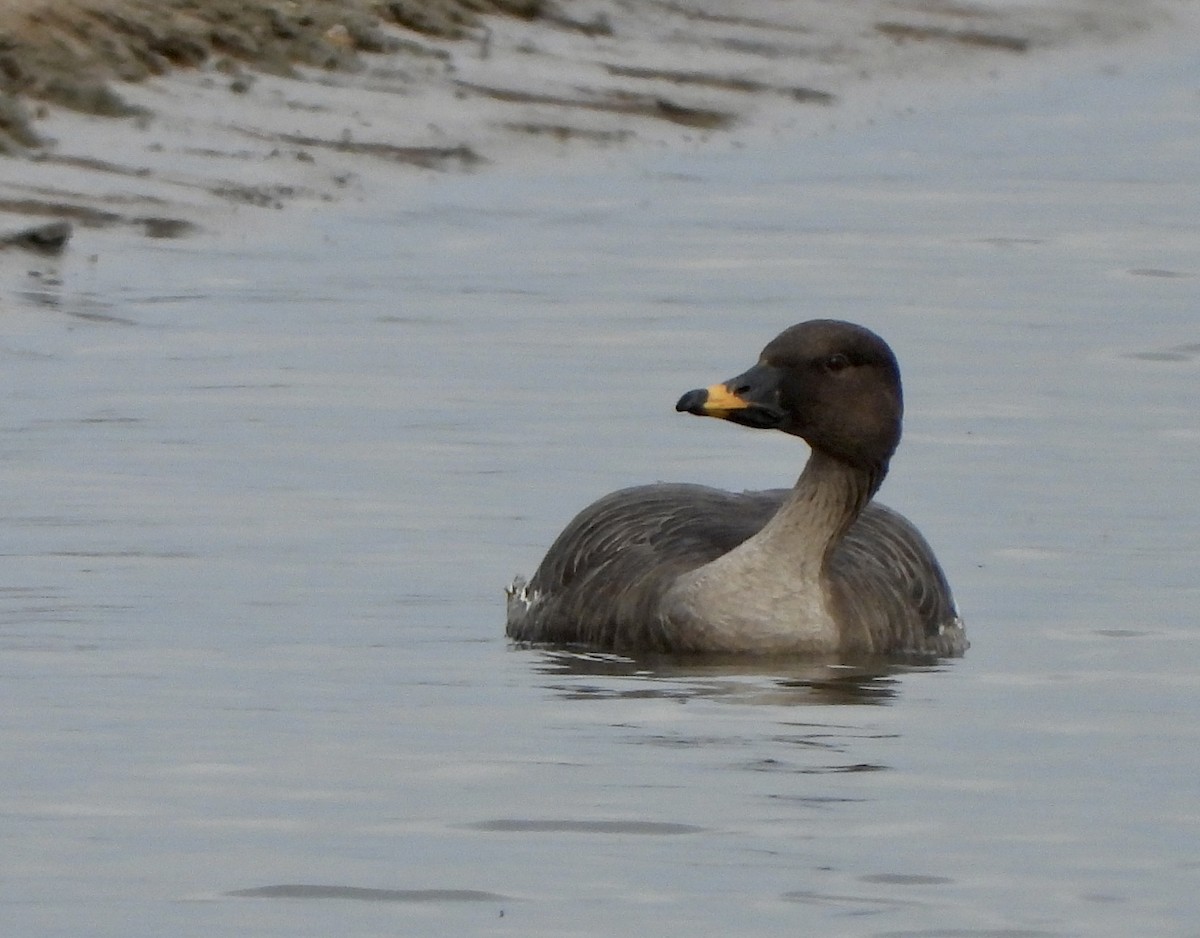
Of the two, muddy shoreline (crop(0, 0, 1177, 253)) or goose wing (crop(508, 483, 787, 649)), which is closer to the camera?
goose wing (crop(508, 483, 787, 649))

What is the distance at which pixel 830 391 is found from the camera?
1267 centimetres

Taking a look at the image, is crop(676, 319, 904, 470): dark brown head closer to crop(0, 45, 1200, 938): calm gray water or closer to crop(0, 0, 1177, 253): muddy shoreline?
crop(0, 45, 1200, 938): calm gray water

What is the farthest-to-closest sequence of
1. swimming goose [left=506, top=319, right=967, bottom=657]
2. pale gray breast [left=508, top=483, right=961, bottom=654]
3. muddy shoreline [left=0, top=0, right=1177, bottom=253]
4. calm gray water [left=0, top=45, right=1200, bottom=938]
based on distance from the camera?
muddy shoreline [left=0, top=0, right=1177, bottom=253] → pale gray breast [left=508, top=483, right=961, bottom=654] → swimming goose [left=506, top=319, right=967, bottom=657] → calm gray water [left=0, top=45, right=1200, bottom=938]

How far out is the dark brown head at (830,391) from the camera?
12508 millimetres

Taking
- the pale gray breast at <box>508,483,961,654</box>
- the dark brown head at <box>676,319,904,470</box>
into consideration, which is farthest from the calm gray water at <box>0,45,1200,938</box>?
the dark brown head at <box>676,319,904,470</box>

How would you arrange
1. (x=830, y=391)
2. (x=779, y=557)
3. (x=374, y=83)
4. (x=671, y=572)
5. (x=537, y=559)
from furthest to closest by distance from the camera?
(x=374, y=83), (x=537, y=559), (x=830, y=391), (x=671, y=572), (x=779, y=557)

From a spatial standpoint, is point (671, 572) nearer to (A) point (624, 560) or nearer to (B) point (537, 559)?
(A) point (624, 560)

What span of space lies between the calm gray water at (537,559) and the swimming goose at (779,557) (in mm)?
233

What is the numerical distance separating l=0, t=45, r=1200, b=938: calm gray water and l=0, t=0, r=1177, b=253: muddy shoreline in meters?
0.59

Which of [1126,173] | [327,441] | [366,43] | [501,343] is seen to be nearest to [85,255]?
[501,343]

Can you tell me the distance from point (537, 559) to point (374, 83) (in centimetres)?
1202

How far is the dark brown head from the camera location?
Answer: 41.0 feet

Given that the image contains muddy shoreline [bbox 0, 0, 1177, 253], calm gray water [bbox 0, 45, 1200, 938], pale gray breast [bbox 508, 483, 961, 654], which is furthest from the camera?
muddy shoreline [bbox 0, 0, 1177, 253]

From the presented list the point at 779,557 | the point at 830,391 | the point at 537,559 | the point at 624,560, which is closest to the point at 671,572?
the point at 624,560
